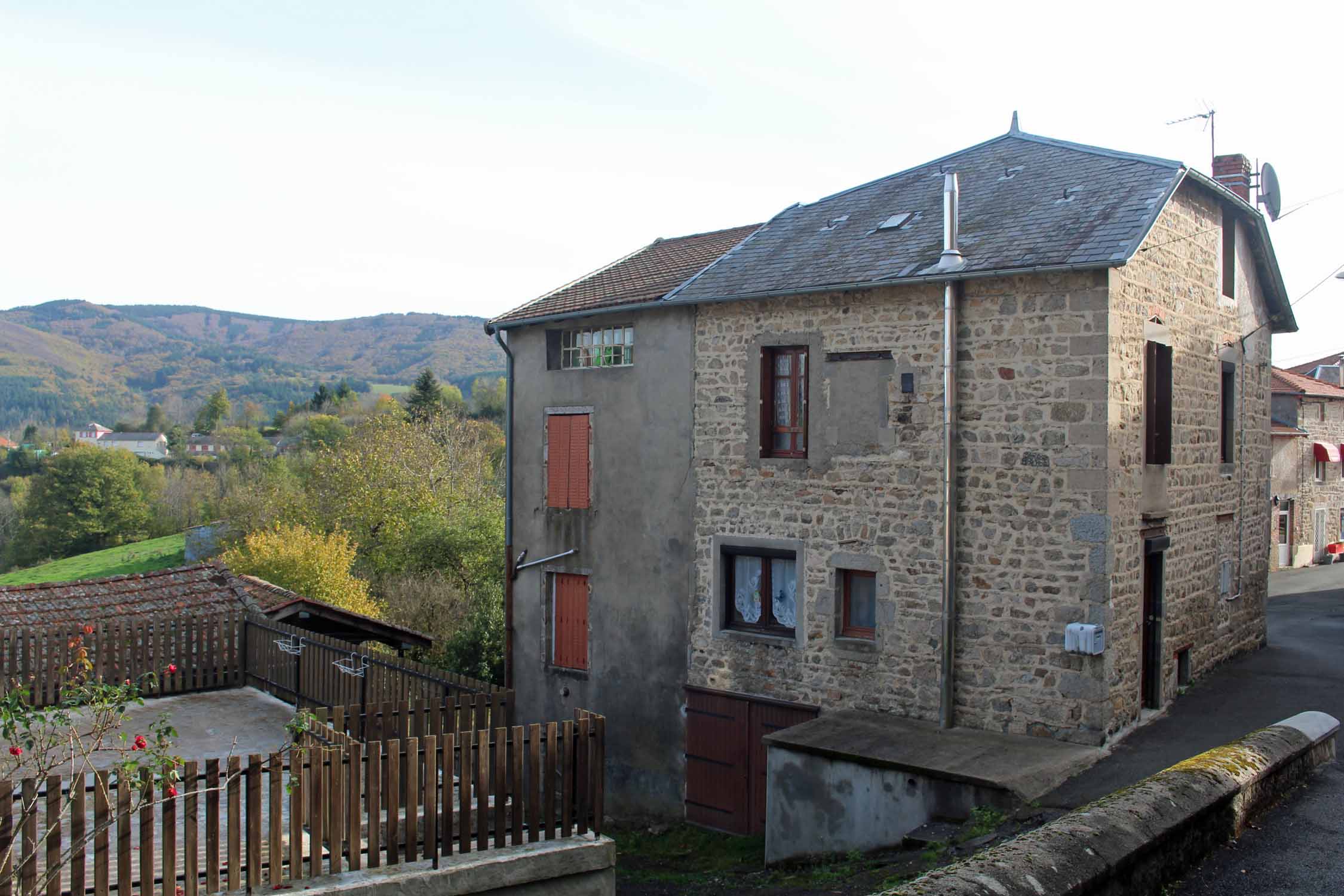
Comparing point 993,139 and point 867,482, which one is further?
point 993,139

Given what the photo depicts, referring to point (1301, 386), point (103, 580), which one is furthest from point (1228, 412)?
point (1301, 386)

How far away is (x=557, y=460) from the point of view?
1691 cm

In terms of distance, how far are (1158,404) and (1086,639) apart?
11.0 ft

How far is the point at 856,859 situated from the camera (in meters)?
11.1

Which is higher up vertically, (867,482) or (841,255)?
(841,255)

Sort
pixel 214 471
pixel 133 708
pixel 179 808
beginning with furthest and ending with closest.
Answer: pixel 214 471
pixel 133 708
pixel 179 808

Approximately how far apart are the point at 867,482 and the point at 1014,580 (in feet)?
6.98

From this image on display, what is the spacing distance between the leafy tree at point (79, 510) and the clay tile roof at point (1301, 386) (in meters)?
66.3

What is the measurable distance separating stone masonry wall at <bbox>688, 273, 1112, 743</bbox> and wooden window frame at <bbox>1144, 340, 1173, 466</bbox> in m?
1.40

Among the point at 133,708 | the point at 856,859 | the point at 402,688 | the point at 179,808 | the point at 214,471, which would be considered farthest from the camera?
the point at 214,471

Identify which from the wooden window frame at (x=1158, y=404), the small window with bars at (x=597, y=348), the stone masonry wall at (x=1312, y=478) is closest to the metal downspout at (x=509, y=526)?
the small window with bars at (x=597, y=348)

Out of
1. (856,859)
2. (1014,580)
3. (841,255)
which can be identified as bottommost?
(856,859)

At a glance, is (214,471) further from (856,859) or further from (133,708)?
(856,859)

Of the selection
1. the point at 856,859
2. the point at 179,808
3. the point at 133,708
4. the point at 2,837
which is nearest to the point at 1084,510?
the point at 856,859
